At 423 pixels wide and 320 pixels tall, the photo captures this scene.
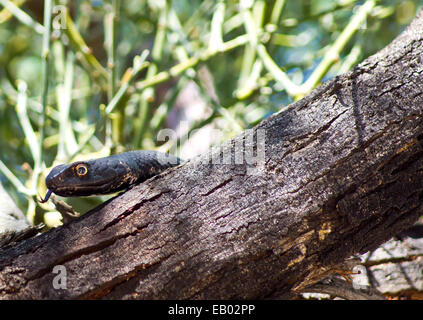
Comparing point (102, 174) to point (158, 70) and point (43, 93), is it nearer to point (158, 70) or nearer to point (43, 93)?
point (43, 93)

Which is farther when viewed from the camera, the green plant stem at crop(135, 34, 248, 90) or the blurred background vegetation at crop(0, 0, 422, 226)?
the green plant stem at crop(135, 34, 248, 90)

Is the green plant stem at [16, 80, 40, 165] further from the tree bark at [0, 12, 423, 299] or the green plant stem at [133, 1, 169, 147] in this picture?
the tree bark at [0, 12, 423, 299]

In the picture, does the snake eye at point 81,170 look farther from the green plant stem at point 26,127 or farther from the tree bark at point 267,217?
the green plant stem at point 26,127

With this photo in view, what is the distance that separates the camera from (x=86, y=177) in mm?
1841

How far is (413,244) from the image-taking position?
7.71 ft

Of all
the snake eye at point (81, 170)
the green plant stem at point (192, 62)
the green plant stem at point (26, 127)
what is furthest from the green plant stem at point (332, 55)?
the green plant stem at point (26, 127)

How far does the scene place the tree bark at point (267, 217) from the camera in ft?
4.82

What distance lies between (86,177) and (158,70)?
1963 mm

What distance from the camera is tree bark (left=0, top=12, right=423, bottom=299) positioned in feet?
4.82

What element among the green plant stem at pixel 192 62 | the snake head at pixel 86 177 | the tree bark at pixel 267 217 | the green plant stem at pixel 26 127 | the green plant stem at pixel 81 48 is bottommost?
the tree bark at pixel 267 217

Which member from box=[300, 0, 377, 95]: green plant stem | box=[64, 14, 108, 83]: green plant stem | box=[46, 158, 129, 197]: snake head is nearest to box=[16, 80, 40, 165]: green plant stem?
box=[64, 14, 108, 83]: green plant stem

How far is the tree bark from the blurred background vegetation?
3.06ft

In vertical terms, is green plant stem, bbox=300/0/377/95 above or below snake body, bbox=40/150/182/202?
above

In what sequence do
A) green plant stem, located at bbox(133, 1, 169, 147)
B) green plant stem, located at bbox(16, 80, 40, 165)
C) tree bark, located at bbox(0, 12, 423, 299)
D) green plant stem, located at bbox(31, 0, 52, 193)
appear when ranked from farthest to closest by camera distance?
green plant stem, located at bbox(133, 1, 169, 147) → green plant stem, located at bbox(16, 80, 40, 165) → green plant stem, located at bbox(31, 0, 52, 193) → tree bark, located at bbox(0, 12, 423, 299)
